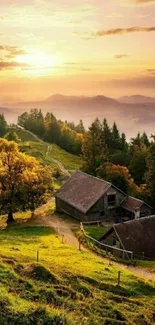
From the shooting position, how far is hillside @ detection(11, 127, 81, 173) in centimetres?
11833

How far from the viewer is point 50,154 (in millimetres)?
133000

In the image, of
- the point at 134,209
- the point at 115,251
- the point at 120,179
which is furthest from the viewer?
the point at 120,179

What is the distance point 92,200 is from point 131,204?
7.15 meters

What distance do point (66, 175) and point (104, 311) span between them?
260ft

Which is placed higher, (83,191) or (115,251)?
(83,191)

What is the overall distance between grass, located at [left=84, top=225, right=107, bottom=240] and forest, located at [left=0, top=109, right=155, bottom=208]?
51.4 ft

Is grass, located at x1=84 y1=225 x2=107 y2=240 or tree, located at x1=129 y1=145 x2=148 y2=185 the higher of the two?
tree, located at x1=129 y1=145 x2=148 y2=185

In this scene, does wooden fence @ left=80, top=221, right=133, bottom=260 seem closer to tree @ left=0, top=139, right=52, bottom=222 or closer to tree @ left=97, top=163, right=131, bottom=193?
tree @ left=0, top=139, right=52, bottom=222

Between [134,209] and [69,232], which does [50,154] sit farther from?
[69,232]

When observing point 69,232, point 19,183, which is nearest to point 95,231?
point 69,232

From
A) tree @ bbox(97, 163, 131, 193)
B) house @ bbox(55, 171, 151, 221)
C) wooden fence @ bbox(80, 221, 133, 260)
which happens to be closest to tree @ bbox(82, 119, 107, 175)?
tree @ bbox(97, 163, 131, 193)

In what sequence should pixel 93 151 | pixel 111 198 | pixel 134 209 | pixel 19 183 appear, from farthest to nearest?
pixel 93 151, pixel 111 198, pixel 134 209, pixel 19 183

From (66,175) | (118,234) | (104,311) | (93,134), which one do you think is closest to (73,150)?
(66,175)

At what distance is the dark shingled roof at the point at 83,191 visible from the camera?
59969mm
